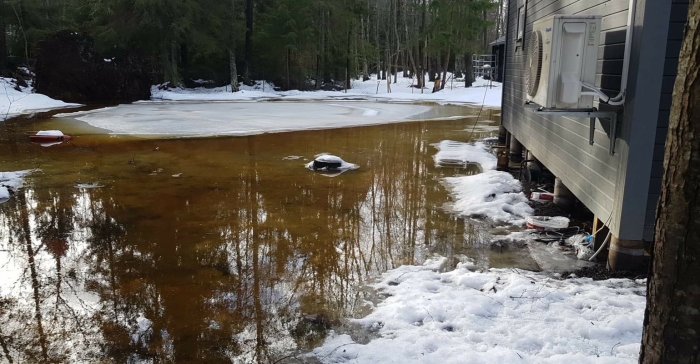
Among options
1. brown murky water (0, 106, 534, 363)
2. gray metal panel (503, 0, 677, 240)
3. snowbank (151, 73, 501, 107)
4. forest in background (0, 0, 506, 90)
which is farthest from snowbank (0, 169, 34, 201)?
snowbank (151, 73, 501, 107)

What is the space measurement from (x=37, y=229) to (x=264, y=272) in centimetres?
282

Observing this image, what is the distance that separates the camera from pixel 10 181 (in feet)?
25.4

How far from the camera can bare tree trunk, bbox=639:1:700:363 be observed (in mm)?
1319

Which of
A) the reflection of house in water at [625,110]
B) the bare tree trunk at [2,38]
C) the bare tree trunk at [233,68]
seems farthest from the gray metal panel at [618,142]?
the bare tree trunk at [2,38]

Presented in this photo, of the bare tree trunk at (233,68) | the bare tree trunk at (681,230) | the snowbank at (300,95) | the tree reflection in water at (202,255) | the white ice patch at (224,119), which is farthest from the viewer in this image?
the bare tree trunk at (233,68)

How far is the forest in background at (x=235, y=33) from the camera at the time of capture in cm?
2633

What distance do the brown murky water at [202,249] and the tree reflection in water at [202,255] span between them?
2 cm

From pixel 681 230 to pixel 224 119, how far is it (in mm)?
16153

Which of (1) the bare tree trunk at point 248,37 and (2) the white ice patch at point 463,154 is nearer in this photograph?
(2) the white ice patch at point 463,154

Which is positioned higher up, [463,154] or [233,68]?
[233,68]

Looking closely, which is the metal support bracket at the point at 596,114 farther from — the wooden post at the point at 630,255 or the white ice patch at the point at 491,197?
the white ice patch at the point at 491,197

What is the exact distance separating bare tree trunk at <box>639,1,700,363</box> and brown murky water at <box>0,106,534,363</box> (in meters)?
2.20

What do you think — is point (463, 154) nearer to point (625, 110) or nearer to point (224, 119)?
point (625, 110)

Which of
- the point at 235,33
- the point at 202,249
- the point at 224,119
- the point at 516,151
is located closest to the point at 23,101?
the point at 224,119
